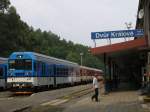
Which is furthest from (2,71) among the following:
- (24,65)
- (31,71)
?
(31,71)

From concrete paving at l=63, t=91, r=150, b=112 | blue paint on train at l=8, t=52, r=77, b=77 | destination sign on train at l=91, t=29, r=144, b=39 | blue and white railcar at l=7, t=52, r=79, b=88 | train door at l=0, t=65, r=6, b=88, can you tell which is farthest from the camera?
train door at l=0, t=65, r=6, b=88

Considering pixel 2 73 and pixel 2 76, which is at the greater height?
pixel 2 73

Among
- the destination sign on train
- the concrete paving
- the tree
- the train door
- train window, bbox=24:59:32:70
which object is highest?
the tree

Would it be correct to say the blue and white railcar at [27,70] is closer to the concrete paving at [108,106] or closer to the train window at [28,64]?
the train window at [28,64]

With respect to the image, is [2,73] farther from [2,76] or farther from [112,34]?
[112,34]

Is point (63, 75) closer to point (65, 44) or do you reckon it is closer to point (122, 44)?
point (122, 44)

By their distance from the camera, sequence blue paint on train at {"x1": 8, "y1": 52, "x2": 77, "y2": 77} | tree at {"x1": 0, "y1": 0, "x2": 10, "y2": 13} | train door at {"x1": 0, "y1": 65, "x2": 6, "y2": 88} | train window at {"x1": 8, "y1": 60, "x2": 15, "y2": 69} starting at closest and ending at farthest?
blue paint on train at {"x1": 8, "y1": 52, "x2": 77, "y2": 77} < train window at {"x1": 8, "y1": 60, "x2": 15, "y2": 69} < train door at {"x1": 0, "y1": 65, "x2": 6, "y2": 88} < tree at {"x1": 0, "y1": 0, "x2": 10, "y2": 13}

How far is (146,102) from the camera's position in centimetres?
2489

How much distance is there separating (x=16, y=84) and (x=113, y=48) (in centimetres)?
785

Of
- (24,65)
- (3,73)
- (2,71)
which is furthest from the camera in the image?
(3,73)

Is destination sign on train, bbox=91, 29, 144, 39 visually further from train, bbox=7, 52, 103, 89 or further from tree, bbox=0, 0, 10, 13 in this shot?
tree, bbox=0, 0, 10, 13

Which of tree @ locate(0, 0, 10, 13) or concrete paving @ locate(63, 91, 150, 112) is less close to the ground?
tree @ locate(0, 0, 10, 13)

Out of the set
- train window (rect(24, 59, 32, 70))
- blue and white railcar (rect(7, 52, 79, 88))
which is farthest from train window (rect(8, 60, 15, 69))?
train window (rect(24, 59, 32, 70))

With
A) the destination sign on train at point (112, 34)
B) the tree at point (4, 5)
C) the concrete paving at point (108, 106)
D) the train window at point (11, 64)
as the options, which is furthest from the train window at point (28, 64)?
the tree at point (4, 5)
